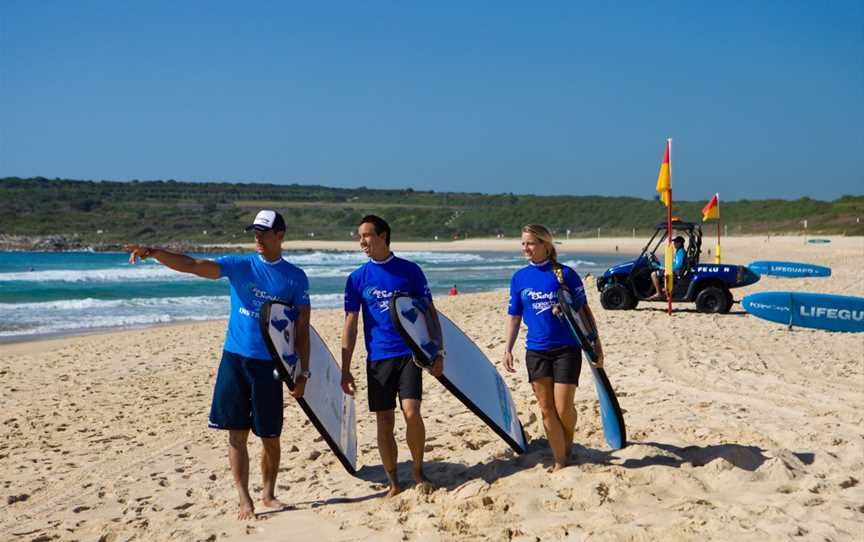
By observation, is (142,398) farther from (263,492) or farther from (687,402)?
(687,402)

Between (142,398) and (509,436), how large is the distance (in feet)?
15.7

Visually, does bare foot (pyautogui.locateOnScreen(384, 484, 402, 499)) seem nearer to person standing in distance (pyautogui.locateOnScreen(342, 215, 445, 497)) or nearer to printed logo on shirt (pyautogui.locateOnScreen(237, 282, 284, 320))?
person standing in distance (pyautogui.locateOnScreen(342, 215, 445, 497))

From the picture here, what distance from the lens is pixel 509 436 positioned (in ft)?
16.6

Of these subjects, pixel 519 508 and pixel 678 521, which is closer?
pixel 678 521

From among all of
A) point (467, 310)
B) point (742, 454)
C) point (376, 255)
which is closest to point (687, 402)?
point (742, 454)

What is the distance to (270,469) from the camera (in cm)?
467

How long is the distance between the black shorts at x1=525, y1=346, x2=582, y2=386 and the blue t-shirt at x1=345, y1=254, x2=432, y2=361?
0.74 metres

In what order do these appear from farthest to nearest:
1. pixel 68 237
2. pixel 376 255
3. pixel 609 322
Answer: pixel 68 237, pixel 609 322, pixel 376 255

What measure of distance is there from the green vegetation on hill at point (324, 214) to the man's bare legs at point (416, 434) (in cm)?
4927

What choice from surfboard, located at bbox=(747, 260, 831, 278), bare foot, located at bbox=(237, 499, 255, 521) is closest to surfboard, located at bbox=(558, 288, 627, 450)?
bare foot, located at bbox=(237, 499, 255, 521)

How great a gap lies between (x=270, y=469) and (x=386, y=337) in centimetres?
98

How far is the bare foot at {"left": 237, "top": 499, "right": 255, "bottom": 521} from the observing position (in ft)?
14.8

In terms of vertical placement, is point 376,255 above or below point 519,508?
above

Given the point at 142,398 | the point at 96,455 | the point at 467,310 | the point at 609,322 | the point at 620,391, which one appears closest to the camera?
the point at 96,455
